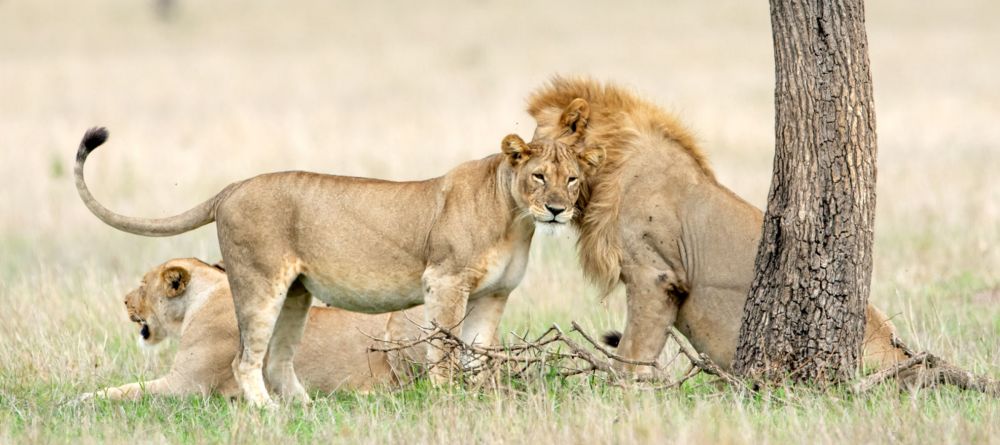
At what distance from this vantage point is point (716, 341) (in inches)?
229

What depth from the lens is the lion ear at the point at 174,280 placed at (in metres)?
6.47

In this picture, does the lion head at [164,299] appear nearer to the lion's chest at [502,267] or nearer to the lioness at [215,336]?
the lioness at [215,336]

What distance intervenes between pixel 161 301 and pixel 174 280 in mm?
156

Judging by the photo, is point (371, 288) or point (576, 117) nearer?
point (371, 288)

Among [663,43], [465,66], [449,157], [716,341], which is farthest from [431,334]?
[663,43]

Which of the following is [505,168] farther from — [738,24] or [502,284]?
[738,24]

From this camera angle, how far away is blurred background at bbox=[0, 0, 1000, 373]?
8711mm

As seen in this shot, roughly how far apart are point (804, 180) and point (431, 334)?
5.43 feet

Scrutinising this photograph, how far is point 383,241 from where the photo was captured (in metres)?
5.87

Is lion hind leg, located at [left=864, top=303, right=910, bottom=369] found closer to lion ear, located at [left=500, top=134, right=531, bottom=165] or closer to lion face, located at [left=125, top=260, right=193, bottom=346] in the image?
lion ear, located at [left=500, top=134, right=531, bottom=165]

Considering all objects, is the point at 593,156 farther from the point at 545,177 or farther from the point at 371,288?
the point at 371,288

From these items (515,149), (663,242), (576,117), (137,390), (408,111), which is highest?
(408,111)

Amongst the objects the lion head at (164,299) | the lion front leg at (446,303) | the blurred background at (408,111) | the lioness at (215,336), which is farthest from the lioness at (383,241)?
the blurred background at (408,111)

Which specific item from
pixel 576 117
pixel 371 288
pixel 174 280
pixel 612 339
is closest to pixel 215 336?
pixel 174 280
